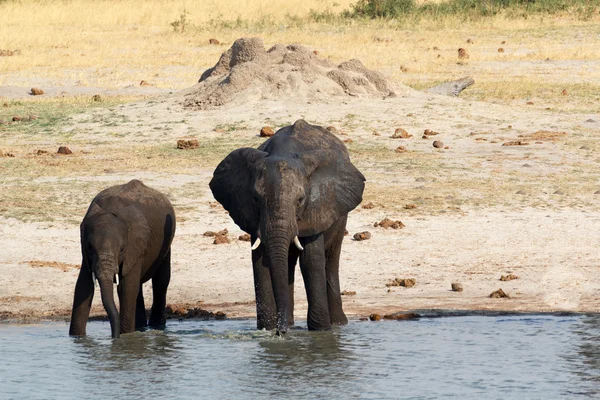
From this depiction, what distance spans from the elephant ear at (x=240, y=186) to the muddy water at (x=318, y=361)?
122cm

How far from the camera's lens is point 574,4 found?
45594 millimetres

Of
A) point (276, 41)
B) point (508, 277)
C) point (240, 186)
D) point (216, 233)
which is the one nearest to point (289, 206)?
point (240, 186)

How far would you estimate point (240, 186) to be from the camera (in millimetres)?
11242

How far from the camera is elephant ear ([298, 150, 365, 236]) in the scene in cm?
1108

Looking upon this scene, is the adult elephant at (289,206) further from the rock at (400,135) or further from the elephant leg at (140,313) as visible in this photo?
the rock at (400,135)

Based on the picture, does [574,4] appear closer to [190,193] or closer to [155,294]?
[190,193]

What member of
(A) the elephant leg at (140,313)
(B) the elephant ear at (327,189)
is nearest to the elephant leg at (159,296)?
(A) the elephant leg at (140,313)

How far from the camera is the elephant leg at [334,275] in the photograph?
12055 mm

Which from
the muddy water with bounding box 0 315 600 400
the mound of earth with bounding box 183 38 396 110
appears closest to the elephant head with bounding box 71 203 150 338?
the muddy water with bounding box 0 315 600 400

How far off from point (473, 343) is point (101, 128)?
562 inches

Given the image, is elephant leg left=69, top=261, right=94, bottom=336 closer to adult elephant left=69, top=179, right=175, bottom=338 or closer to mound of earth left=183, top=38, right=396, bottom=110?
adult elephant left=69, top=179, right=175, bottom=338

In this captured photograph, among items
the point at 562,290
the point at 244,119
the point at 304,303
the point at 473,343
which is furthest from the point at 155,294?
the point at 244,119

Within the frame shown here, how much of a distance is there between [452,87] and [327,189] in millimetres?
18606

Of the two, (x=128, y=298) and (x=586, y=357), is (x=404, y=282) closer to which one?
(x=586, y=357)
